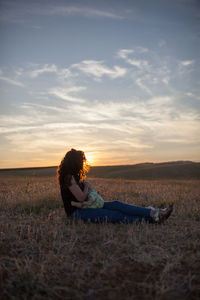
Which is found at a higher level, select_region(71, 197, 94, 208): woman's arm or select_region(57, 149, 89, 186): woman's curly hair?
select_region(57, 149, 89, 186): woman's curly hair

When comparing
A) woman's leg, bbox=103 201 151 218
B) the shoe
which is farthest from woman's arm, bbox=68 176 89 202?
the shoe

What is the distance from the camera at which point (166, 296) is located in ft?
7.80

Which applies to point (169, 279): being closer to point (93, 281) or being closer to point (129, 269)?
point (129, 269)

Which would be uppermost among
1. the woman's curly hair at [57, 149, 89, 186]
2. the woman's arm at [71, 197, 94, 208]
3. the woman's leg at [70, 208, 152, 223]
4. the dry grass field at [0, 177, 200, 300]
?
the woman's curly hair at [57, 149, 89, 186]

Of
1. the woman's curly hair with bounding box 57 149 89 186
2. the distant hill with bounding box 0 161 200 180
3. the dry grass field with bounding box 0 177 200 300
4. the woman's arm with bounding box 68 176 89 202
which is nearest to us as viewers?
the dry grass field with bounding box 0 177 200 300

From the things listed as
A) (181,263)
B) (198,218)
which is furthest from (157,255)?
(198,218)

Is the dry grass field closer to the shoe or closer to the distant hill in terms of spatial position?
the shoe

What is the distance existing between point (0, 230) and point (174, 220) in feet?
12.5

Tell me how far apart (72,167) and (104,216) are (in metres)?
1.22

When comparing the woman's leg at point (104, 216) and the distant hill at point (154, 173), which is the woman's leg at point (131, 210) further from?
the distant hill at point (154, 173)

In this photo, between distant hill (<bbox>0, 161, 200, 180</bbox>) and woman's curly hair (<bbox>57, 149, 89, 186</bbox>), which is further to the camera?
distant hill (<bbox>0, 161, 200, 180</bbox>)

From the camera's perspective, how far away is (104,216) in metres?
4.87

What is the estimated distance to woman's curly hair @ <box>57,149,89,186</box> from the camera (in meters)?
4.80

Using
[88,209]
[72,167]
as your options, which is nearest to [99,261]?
[88,209]
